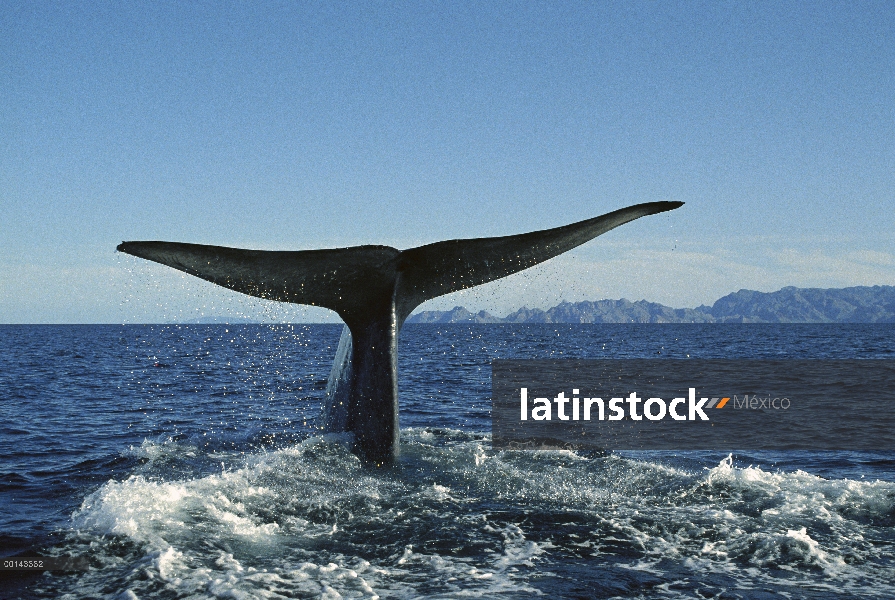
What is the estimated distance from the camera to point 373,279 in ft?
22.7

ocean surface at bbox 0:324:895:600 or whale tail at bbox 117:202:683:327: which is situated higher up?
whale tail at bbox 117:202:683:327

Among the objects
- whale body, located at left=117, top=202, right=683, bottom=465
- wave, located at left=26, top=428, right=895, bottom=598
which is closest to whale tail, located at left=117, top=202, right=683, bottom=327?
whale body, located at left=117, top=202, right=683, bottom=465

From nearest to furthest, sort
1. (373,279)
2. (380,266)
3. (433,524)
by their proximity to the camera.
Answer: (433,524), (380,266), (373,279)

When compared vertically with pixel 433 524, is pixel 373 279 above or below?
above

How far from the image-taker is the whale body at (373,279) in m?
6.06

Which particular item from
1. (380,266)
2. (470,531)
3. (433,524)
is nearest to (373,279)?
(380,266)

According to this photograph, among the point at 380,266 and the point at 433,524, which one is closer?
the point at 433,524

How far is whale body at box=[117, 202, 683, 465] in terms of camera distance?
6062mm

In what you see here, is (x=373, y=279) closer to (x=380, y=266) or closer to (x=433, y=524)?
(x=380, y=266)

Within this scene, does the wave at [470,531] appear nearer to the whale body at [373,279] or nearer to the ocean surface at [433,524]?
the ocean surface at [433,524]

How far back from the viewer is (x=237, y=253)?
231 inches

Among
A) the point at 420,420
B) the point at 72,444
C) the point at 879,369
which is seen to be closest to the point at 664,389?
the point at 420,420

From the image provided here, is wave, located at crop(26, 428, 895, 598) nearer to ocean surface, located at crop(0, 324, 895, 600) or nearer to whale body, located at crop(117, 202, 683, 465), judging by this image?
ocean surface, located at crop(0, 324, 895, 600)

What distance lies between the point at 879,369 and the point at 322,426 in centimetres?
3582
